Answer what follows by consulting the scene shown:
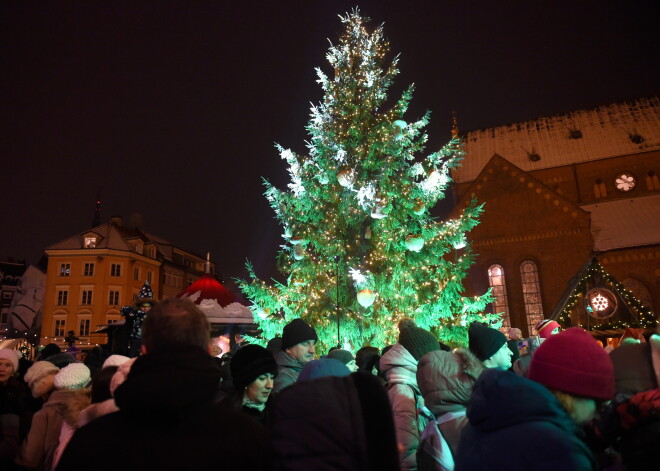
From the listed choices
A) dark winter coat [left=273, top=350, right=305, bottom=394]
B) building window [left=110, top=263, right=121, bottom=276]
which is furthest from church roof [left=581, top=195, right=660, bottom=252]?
building window [left=110, top=263, right=121, bottom=276]

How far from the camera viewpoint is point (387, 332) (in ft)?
34.6

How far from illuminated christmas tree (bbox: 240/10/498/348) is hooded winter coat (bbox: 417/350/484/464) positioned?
737cm

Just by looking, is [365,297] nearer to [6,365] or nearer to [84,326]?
[6,365]

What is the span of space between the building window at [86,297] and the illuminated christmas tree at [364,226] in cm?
3710

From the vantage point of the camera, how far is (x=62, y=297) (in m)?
42.4

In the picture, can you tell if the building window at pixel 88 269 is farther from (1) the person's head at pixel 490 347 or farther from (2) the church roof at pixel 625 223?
(1) the person's head at pixel 490 347

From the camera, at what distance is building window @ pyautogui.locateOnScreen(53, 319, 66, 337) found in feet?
135

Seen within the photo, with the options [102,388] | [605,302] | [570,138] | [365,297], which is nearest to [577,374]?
[102,388]

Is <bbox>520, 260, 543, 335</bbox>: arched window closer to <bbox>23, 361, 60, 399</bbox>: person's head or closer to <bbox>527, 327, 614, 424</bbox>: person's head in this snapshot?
<bbox>23, 361, 60, 399</bbox>: person's head

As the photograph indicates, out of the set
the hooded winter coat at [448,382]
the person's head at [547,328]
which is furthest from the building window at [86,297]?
the hooded winter coat at [448,382]

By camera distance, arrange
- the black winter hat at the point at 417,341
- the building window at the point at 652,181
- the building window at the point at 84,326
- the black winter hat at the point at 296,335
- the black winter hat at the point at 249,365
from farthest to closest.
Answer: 1. the building window at the point at 84,326
2. the building window at the point at 652,181
3. the black winter hat at the point at 296,335
4. the black winter hat at the point at 417,341
5. the black winter hat at the point at 249,365

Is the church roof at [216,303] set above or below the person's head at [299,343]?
above

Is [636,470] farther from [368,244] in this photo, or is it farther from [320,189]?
[320,189]

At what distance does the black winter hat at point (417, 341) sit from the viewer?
161 inches
